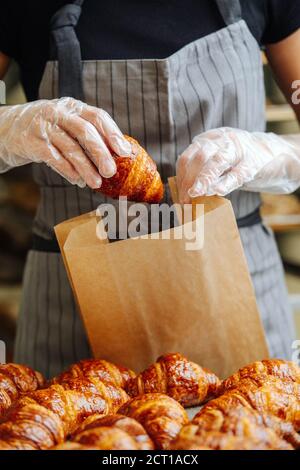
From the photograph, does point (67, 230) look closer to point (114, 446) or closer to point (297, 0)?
point (114, 446)

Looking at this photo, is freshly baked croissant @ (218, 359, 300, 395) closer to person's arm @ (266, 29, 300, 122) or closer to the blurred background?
person's arm @ (266, 29, 300, 122)

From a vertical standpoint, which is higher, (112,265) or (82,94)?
(82,94)

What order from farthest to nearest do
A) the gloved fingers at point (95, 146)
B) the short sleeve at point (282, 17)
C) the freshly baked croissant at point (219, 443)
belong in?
the short sleeve at point (282, 17), the gloved fingers at point (95, 146), the freshly baked croissant at point (219, 443)

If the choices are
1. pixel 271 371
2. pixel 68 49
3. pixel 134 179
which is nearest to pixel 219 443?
pixel 271 371

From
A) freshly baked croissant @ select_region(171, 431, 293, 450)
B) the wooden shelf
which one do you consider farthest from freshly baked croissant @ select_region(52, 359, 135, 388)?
the wooden shelf

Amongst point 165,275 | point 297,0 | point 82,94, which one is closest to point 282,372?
point 165,275

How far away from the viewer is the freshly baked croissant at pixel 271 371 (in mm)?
1286

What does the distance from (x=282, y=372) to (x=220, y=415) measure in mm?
345

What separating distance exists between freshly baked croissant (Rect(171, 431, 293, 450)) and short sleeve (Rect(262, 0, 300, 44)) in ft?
4.15

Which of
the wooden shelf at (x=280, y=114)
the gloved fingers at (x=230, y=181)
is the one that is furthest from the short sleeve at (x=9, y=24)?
the wooden shelf at (x=280, y=114)

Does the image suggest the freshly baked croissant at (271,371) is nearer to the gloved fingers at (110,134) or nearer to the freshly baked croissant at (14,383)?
the freshly baked croissant at (14,383)

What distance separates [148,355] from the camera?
151 centimetres

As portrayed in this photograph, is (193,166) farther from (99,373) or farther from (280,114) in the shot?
(280,114)

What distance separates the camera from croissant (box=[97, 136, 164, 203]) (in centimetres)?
141
